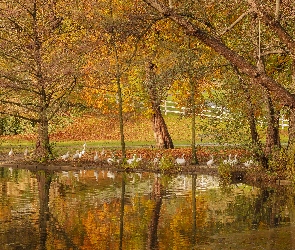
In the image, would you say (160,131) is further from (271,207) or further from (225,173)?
(271,207)

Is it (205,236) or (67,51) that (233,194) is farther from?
(67,51)

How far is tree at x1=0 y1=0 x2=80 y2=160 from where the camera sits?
32219 mm

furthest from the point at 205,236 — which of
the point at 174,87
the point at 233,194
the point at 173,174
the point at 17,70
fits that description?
the point at 174,87

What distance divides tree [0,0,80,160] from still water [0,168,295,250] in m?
3.96

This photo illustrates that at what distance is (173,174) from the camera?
30.5 meters

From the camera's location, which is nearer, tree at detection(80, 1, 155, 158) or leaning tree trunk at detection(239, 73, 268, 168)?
leaning tree trunk at detection(239, 73, 268, 168)

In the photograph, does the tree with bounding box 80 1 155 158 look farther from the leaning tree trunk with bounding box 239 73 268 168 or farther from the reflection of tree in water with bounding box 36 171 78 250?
the reflection of tree in water with bounding box 36 171 78 250

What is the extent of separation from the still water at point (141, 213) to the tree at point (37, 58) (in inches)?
156

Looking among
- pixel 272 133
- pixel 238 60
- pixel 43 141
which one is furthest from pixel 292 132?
pixel 43 141

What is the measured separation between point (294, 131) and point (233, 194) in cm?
282

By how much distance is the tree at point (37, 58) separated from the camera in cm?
→ 3222

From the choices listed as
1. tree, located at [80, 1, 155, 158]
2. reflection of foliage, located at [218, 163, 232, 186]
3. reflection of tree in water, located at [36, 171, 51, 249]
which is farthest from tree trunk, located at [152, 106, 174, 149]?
reflection of foliage, located at [218, 163, 232, 186]

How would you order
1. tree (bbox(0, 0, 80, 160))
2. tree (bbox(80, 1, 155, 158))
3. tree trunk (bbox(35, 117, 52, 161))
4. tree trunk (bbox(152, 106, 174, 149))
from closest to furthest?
1. tree (bbox(80, 1, 155, 158))
2. tree (bbox(0, 0, 80, 160))
3. tree trunk (bbox(35, 117, 52, 161))
4. tree trunk (bbox(152, 106, 174, 149))

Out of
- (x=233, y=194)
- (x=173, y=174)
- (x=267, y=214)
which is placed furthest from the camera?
(x=173, y=174)
